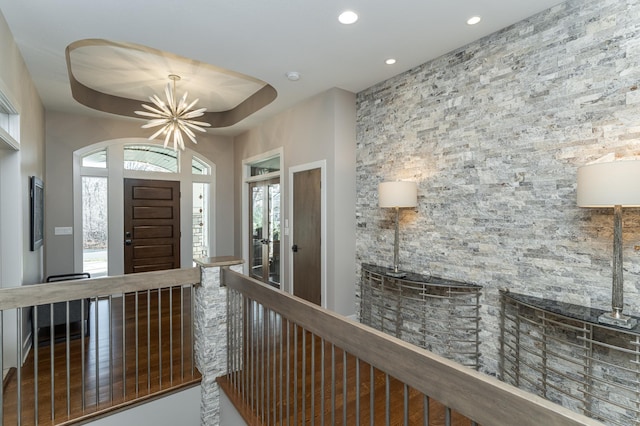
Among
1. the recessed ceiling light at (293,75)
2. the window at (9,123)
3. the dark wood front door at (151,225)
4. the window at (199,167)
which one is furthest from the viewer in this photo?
the window at (199,167)

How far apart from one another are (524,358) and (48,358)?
4382mm

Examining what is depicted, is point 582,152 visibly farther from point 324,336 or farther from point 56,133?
point 56,133

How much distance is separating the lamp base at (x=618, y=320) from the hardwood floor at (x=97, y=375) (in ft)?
9.84

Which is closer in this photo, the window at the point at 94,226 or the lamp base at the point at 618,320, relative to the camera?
the lamp base at the point at 618,320

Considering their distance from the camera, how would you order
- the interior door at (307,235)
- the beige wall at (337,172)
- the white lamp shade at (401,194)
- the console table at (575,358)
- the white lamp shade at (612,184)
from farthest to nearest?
the interior door at (307,235) < the beige wall at (337,172) < the white lamp shade at (401,194) < the console table at (575,358) < the white lamp shade at (612,184)

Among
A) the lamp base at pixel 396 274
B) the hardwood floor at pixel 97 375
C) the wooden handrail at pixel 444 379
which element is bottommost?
the hardwood floor at pixel 97 375

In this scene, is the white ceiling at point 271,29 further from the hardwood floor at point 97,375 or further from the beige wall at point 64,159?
the hardwood floor at point 97,375

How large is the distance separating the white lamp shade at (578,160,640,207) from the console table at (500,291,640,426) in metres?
0.75

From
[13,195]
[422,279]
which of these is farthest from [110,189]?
[422,279]

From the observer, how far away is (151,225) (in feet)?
18.6

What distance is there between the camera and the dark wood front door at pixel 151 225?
5.45m

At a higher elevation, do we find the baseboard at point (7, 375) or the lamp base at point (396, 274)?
the lamp base at point (396, 274)

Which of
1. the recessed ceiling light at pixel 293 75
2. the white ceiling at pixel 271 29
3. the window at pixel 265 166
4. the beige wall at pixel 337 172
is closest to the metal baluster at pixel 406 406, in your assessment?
the white ceiling at pixel 271 29

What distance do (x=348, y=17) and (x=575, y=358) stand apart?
10.0 feet
